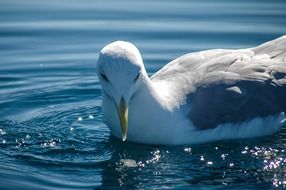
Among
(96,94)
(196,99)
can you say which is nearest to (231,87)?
(196,99)

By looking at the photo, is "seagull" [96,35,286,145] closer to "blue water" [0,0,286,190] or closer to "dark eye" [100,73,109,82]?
"dark eye" [100,73,109,82]

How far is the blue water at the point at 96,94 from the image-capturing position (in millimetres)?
8602

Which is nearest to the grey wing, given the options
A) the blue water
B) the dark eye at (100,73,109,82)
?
the blue water

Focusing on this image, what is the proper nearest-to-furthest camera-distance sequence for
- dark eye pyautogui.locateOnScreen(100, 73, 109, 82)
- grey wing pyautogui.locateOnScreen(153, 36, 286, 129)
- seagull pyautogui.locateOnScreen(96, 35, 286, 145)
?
dark eye pyautogui.locateOnScreen(100, 73, 109, 82) < seagull pyautogui.locateOnScreen(96, 35, 286, 145) < grey wing pyautogui.locateOnScreen(153, 36, 286, 129)

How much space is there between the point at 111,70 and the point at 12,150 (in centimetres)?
166

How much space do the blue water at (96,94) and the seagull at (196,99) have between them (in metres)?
0.16

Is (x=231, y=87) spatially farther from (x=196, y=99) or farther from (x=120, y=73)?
(x=120, y=73)

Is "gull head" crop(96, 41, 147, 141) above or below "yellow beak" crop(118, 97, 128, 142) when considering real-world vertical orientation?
above

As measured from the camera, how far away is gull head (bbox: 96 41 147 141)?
847 cm

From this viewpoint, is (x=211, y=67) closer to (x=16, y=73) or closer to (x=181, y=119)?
(x=181, y=119)

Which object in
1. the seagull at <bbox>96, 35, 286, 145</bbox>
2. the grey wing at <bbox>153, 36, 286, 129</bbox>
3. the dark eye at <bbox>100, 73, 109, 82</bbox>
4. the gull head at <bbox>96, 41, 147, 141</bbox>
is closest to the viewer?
the gull head at <bbox>96, 41, 147, 141</bbox>

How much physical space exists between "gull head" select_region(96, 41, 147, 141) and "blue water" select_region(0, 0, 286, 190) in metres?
0.75

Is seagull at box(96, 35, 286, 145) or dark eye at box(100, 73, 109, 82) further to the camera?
seagull at box(96, 35, 286, 145)

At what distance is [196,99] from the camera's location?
9367 millimetres
